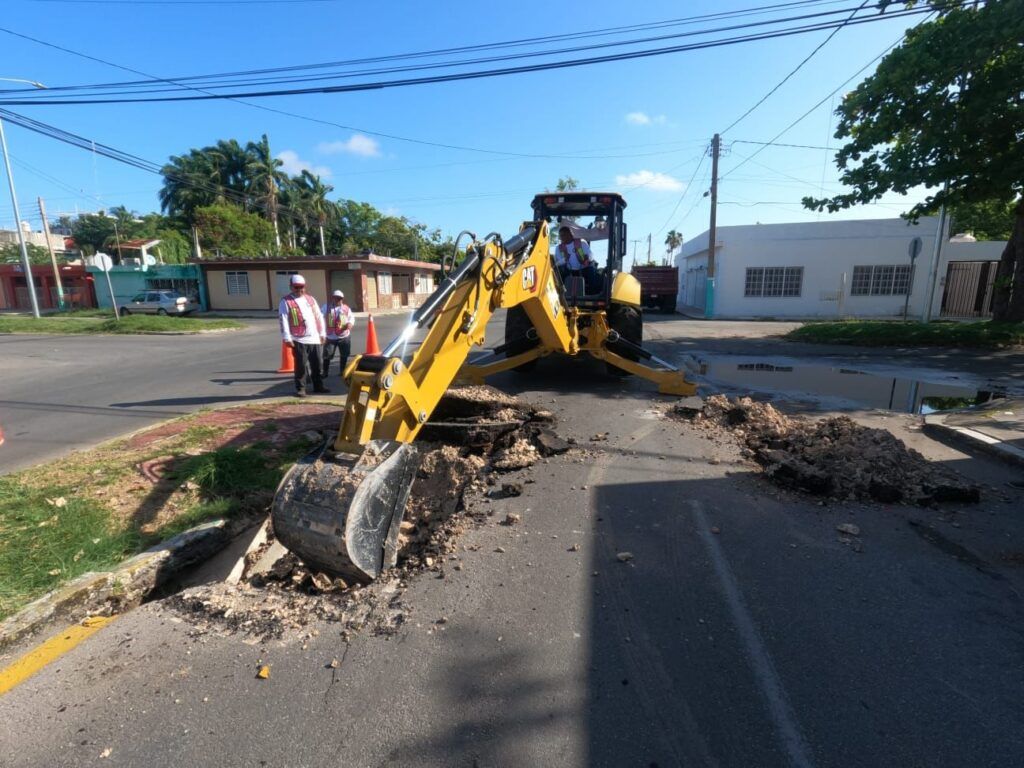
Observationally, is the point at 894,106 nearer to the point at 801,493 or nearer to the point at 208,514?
the point at 801,493

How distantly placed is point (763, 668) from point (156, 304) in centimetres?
3609

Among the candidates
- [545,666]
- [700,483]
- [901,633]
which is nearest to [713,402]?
[700,483]

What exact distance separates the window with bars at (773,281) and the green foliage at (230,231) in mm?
37148

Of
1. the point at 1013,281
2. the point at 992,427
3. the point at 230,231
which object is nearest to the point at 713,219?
the point at 1013,281

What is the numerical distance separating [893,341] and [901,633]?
15012 millimetres

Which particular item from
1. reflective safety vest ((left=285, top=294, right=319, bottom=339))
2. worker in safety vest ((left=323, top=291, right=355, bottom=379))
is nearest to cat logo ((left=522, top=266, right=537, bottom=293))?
reflective safety vest ((left=285, top=294, right=319, bottom=339))

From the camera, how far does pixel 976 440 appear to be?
18.9 feet

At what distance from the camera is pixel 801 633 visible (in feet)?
9.07

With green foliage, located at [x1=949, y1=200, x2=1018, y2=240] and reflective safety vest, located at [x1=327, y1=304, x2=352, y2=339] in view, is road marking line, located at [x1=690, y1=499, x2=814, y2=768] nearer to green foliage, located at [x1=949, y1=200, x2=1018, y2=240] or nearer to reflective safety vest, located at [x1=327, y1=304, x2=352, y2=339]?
reflective safety vest, located at [x1=327, y1=304, x2=352, y2=339]

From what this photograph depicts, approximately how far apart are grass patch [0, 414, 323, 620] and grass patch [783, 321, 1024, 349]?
1530cm

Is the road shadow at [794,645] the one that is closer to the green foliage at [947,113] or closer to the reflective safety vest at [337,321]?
the reflective safety vest at [337,321]

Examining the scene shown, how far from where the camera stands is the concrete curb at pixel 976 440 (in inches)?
206

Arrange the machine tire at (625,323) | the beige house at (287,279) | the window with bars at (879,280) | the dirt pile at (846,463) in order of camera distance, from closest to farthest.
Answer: the dirt pile at (846,463) < the machine tire at (625,323) < the window with bars at (879,280) < the beige house at (287,279)

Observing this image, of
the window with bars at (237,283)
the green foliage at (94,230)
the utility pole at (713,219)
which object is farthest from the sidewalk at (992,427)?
the green foliage at (94,230)
